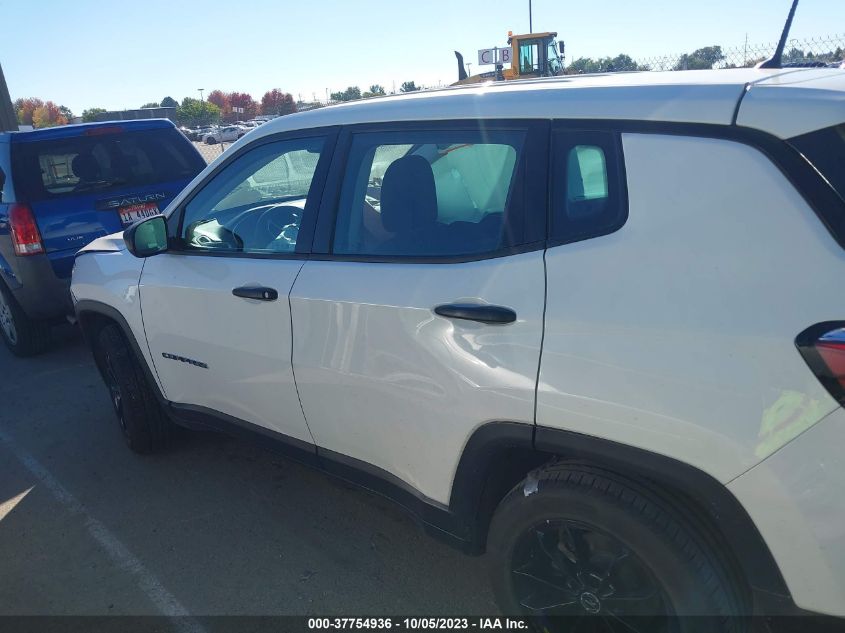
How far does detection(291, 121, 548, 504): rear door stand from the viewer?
6.56 ft

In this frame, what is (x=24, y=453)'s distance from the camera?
408cm

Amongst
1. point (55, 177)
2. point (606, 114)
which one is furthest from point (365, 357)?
point (55, 177)

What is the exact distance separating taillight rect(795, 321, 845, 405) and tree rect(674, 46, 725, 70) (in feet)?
24.4

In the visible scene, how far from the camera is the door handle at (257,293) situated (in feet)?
8.62

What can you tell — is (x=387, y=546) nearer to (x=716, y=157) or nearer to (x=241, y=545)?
(x=241, y=545)

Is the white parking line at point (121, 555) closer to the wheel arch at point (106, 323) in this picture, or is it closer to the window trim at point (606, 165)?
the wheel arch at point (106, 323)

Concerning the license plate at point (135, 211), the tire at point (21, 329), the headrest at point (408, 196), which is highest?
the headrest at point (408, 196)

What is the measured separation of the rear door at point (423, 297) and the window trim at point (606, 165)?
0.12 ft

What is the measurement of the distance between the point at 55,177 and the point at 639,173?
504cm

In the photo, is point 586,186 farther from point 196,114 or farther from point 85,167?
point 196,114

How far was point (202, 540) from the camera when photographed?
3.11 metres

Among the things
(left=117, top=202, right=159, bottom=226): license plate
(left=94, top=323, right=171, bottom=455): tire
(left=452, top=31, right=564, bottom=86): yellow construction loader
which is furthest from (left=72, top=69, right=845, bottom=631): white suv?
(left=452, top=31, right=564, bottom=86): yellow construction loader

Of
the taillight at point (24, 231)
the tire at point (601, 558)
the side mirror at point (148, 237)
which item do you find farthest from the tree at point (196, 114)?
the tire at point (601, 558)

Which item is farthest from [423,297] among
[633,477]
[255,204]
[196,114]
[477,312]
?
[196,114]
